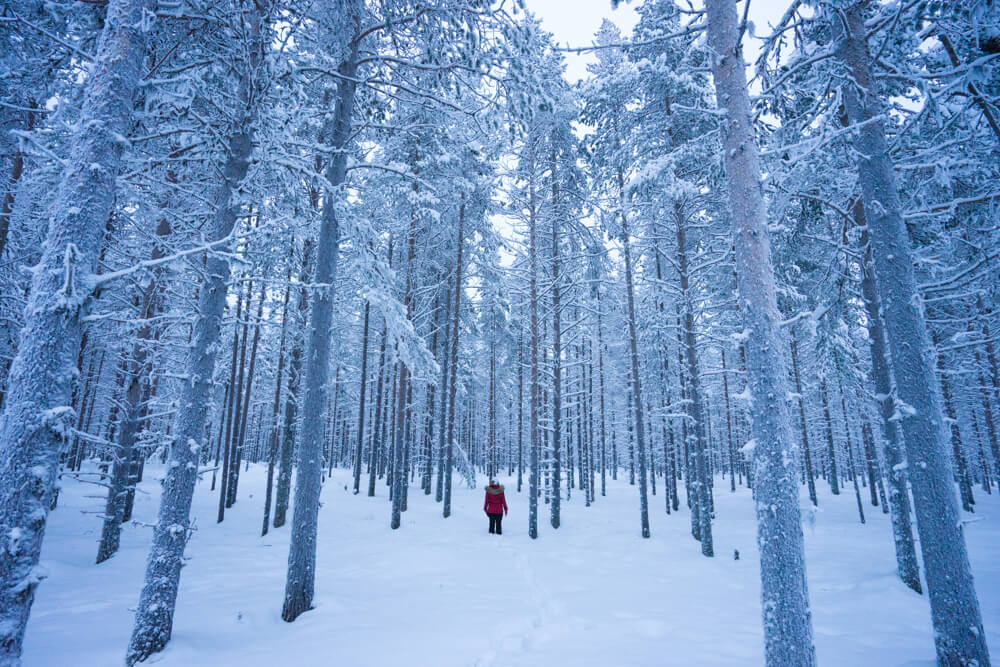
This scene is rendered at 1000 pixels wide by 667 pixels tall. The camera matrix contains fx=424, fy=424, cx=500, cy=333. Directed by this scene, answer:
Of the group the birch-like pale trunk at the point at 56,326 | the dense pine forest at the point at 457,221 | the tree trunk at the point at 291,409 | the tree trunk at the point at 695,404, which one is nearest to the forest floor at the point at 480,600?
the dense pine forest at the point at 457,221

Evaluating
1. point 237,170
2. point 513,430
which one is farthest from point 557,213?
point 513,430

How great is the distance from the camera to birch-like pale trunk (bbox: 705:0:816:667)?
4.07m

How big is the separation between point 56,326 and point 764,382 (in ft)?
22.0

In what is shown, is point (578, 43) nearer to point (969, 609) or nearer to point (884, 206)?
point (884, 206)

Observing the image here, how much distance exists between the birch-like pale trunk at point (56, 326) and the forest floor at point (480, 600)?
1.77 m

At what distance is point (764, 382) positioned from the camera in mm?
4477

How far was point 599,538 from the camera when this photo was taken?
556 inches

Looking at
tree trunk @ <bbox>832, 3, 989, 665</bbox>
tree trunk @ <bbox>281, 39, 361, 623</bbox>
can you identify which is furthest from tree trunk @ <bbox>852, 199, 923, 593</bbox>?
tree trunk @ <bbox>281, 39, 361, 623</bbox>

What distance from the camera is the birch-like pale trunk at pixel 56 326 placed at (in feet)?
11.1

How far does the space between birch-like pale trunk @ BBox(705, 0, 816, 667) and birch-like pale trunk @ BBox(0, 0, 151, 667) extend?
20.8 feet

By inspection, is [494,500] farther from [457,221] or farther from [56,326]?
[56,326]

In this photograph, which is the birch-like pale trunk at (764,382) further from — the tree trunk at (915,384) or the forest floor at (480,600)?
the tree trunk at (915,384)

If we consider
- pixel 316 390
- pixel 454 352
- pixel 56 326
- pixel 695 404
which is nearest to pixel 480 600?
pixel 316 390

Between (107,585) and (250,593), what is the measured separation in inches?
138
